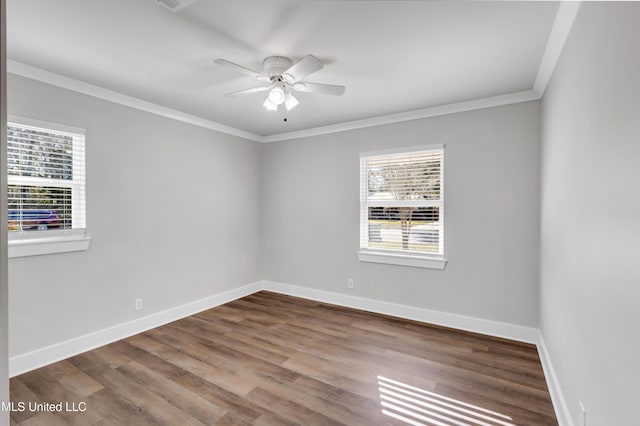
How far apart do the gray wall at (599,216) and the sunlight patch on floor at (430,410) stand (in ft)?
1.68

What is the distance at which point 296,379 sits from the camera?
8.13 feet

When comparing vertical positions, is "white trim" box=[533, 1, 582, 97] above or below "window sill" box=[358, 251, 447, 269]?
above

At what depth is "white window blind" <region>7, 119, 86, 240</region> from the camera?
8.33ft

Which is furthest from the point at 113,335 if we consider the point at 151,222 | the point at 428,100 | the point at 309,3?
the point at 428,100

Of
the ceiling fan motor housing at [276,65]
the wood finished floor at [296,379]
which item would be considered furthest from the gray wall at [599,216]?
the ceiling fan motor housing at [276,65]

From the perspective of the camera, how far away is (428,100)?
132 inches

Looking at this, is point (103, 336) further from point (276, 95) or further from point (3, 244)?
point (276, 95)

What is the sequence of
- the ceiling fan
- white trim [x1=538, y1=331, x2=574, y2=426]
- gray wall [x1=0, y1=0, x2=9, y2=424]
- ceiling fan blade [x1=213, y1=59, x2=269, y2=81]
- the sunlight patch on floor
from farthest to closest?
the ceiling fan < ceiling fan blade [x1=213, y1=59, x2=269, y2=81] < the sunlight patch on floor < white trim [x1=538, y1=331, x2=574, y2=426] < gray wall [x1=0, y1=0, x2=9, y2=424]

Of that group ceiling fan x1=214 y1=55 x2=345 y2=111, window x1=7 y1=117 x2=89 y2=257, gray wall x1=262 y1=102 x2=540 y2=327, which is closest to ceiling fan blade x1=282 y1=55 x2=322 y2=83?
ceiling fan x1=214 y1=55 x2=345 y2=111

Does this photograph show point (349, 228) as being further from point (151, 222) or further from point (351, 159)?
point (151, 222)

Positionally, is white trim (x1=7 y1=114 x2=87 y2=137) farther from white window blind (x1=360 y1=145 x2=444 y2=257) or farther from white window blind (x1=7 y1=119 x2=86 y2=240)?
white window blind (x1=360 y1=145 x2=444 y2=257)

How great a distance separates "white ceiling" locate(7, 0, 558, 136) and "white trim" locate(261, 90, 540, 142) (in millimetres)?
155

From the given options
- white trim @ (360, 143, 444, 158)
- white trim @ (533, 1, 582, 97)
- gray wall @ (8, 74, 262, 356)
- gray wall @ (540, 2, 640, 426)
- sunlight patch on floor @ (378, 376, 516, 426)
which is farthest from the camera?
white trim @ (360, 143, 444, 158)

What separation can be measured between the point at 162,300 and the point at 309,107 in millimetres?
2915
